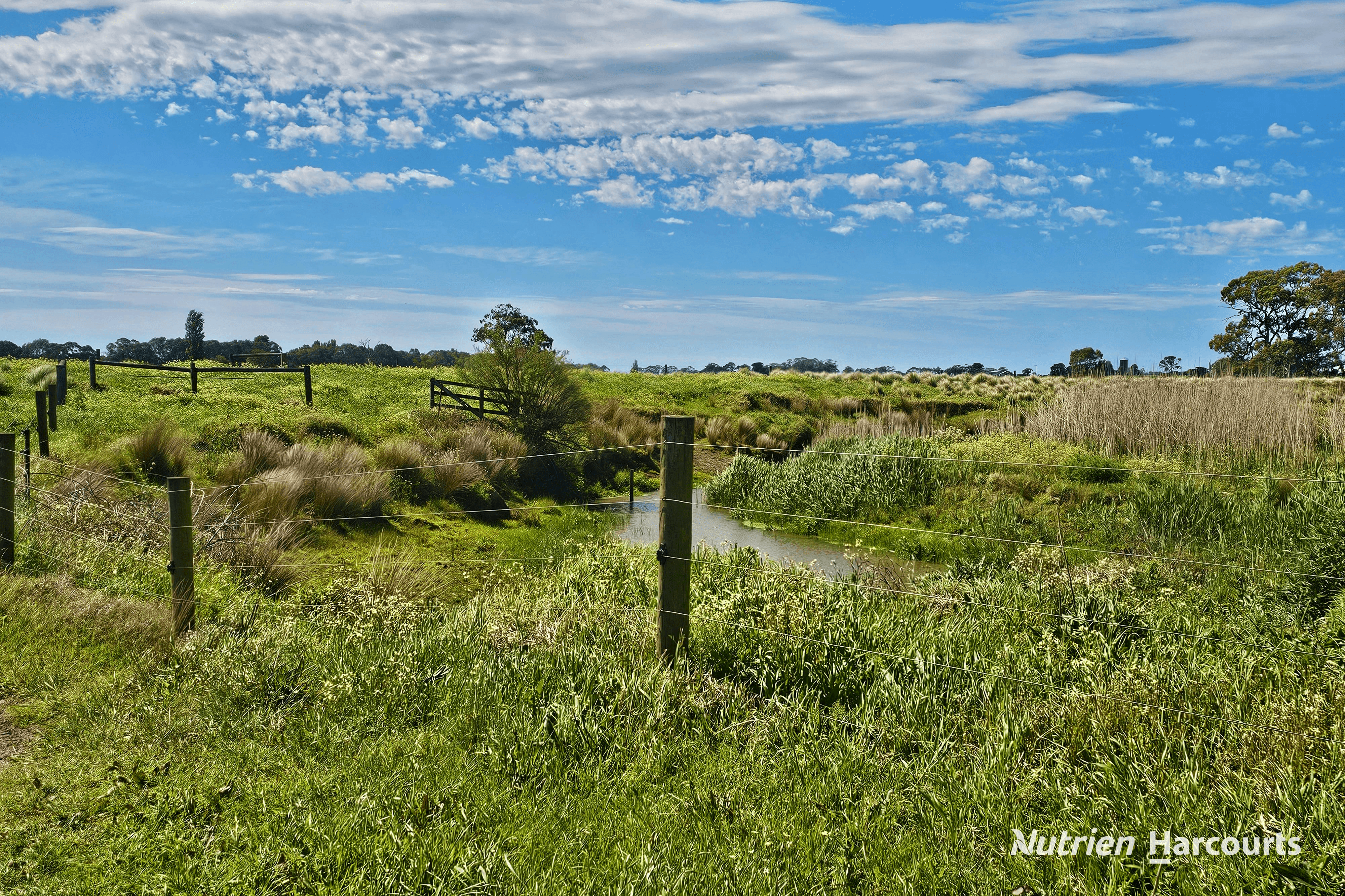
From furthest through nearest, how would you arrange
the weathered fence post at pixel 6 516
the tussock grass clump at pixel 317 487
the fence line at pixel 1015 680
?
the tussock grass clump at pixel 317 487
the weathered fence post at pixel 6 516
the fence line at pixel 1015 680

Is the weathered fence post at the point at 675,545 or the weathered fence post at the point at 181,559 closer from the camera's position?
the weathered fence post at the point at 675,545

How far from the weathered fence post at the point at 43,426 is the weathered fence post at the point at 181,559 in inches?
391

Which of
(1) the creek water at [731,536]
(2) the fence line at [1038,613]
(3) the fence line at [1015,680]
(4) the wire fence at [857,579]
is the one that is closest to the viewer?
(3) the fence line at [1015,680]

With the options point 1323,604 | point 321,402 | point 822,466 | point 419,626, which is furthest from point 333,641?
point 321,402

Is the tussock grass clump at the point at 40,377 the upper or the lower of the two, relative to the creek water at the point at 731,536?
upper

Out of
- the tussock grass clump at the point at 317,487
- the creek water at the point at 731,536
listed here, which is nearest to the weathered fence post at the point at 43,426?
the tussock grass clump at the point at 317,487

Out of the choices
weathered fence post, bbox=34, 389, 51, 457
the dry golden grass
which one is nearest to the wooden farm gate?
weathered fence post, bbox=34, 389, 51, 457

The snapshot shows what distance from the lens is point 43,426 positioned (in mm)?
13867

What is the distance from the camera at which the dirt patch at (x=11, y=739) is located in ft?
14.8

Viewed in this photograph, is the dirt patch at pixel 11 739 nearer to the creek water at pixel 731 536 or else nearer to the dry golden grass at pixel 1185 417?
the creek water at pixel 731 536

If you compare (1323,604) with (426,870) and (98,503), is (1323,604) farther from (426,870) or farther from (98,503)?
(98,503)

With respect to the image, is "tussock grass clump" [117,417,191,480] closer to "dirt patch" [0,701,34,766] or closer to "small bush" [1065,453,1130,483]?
"dirt patch" [0,701,34,766]

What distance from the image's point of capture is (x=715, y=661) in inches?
206

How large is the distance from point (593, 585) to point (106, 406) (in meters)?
17.0
